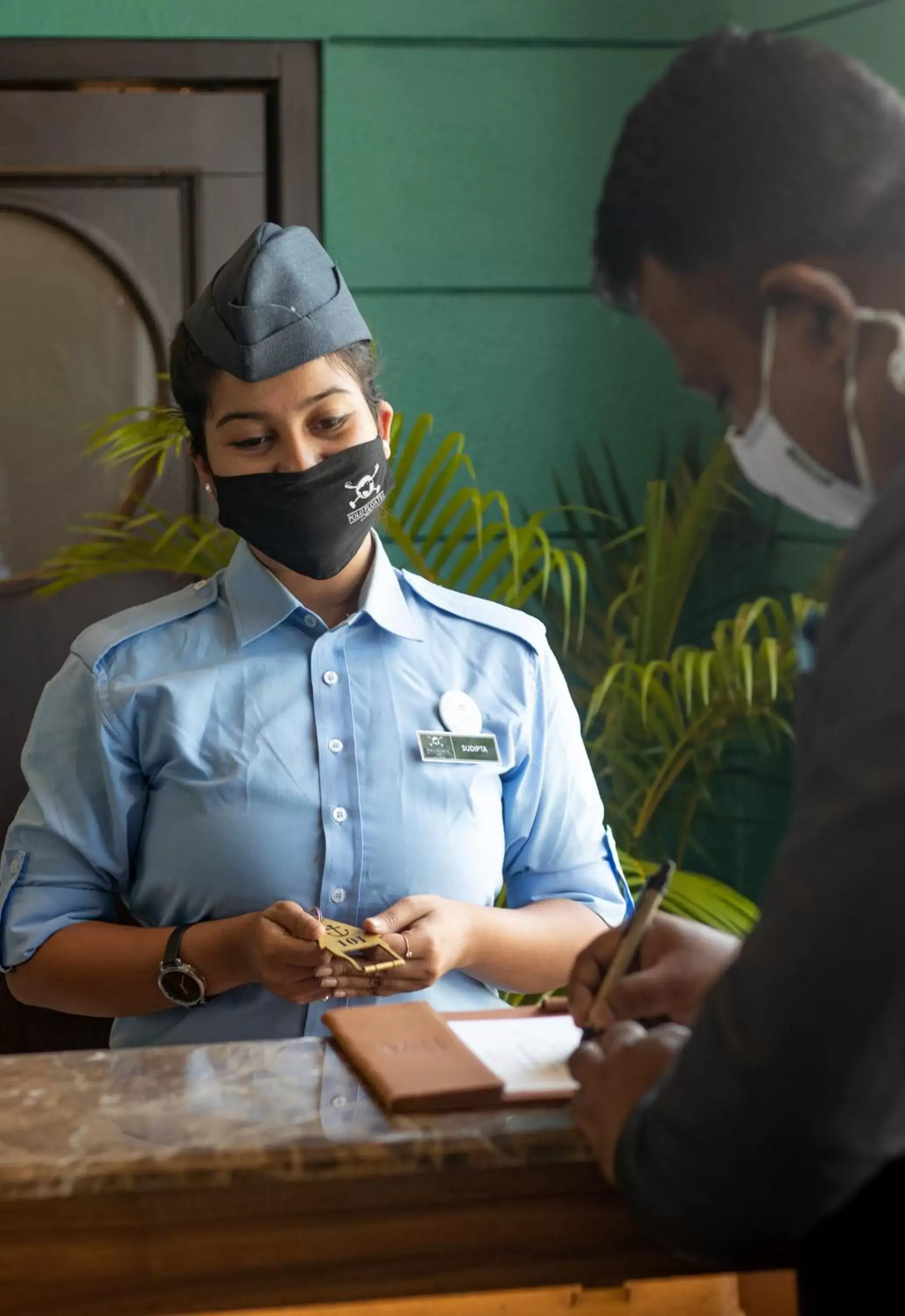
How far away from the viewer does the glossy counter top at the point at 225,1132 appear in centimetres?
104

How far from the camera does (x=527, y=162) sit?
328 centimetres

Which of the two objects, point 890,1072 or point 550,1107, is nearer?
point 890,1072

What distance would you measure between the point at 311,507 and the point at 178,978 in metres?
0.59

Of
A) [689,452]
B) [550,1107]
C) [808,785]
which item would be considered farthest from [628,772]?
[808,785]

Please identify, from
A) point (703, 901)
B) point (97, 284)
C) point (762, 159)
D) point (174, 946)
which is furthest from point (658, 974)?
point (97, 284)

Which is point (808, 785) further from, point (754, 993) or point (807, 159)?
point (807, 159)

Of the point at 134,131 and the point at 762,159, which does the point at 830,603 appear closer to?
the point at 762,159

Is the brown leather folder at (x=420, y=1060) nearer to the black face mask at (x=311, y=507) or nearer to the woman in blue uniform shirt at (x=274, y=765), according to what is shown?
the woman in blue uniform shirt at (x=274, y=765)

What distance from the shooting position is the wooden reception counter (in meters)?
1.04

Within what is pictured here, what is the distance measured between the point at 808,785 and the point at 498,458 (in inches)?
101

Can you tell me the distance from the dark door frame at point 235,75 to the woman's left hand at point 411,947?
194 cm

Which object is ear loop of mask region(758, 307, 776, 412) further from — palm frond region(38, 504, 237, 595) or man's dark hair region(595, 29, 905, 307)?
palm frond region(38, 504, 237, 595)

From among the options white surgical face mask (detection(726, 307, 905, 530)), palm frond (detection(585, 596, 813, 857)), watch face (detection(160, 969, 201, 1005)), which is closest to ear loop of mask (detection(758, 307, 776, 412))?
white surgical face mask (detection(726, 307, 905, 530))

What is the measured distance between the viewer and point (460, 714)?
1896 millimetres
